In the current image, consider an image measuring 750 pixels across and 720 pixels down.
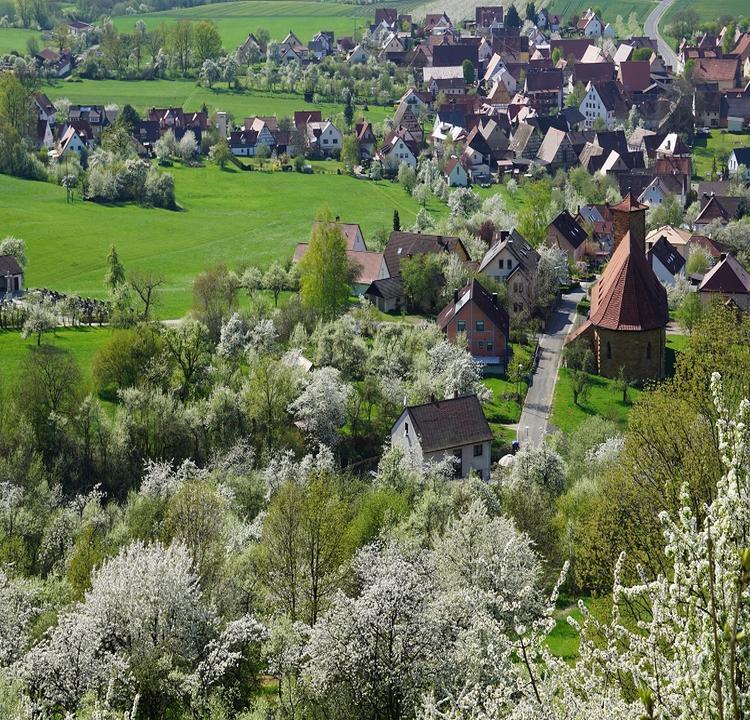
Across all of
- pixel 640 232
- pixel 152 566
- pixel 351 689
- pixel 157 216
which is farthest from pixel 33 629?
pixel 157 216

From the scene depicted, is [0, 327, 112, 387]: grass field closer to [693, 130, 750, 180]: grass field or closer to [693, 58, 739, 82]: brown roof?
[693, 130, 750, 180]: grass field

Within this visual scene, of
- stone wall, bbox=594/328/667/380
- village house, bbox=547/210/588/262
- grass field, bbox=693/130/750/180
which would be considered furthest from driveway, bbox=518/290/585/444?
grass field, bbox=693/130/750/180

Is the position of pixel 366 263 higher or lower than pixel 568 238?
higher

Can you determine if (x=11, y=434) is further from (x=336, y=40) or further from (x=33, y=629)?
(x=336, y=40)

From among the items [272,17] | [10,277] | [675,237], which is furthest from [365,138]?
[272,17]

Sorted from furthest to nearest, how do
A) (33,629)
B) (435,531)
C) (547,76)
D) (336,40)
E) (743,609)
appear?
(336,40) → (547,76) → (435,531) → (33,629) → (743,609)

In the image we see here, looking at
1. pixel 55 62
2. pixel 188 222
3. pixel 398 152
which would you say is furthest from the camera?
pixel 55 62

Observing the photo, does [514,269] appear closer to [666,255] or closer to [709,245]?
[666,255]
